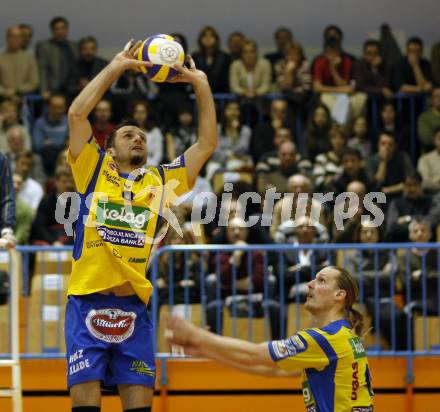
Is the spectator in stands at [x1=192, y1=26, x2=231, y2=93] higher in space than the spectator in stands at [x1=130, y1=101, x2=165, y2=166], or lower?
higher

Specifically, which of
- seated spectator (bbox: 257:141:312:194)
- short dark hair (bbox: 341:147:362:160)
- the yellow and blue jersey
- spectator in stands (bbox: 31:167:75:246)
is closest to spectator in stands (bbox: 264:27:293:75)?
seated spectator (bbox: 257:141:312:194)

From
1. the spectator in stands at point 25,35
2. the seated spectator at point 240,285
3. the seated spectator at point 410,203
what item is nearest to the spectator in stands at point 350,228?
the seated spectator at point 410,203

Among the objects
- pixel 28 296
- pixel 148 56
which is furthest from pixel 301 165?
pixel 148 56

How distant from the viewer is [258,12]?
52.5 feet

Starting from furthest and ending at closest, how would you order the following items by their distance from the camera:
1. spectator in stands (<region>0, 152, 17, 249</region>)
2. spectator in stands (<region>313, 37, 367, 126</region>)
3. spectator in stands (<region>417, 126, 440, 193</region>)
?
spectator in stands (<region>313, 37, 367, 126</region>), spectator in stands (<region>417, 126, 440, 193</region>), spectator in stands (<region>0, 152, 17, 249</region>)

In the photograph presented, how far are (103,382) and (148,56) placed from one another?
6.44 feet

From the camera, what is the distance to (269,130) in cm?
1381

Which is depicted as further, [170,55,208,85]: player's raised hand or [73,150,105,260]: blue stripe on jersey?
[170,55,208,85]: player's raised hand

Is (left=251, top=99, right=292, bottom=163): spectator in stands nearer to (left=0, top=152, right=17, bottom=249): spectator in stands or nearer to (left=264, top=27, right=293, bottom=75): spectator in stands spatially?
(left=264, top=27, right=293, bottom=75): spectator in stands

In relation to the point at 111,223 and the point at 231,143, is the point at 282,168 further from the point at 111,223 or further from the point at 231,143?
the point at 111,223

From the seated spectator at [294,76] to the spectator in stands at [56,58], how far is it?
110 inches

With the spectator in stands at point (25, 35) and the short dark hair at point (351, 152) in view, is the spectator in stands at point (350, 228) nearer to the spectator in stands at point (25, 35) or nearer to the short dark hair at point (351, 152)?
the short dark hair at point (351, 152)

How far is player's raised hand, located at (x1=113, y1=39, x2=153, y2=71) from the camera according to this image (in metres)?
6.38

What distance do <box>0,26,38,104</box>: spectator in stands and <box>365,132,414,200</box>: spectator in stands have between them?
467 cm
